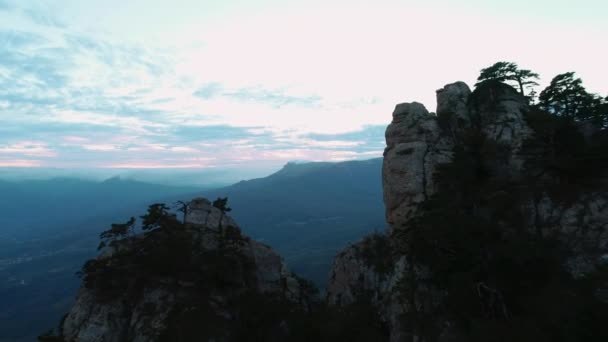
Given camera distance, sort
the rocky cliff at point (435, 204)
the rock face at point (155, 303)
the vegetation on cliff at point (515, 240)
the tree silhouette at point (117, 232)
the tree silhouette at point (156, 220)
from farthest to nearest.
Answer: the tree silhouette at point (156, 220) → the tree silhouette at point (117, 232) → the rock face at point (155, 303) → the rocky cliff at point (435, 204) → the vegetation on cliff at point (515, 240)

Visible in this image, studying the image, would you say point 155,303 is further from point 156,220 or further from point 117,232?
point 117,232

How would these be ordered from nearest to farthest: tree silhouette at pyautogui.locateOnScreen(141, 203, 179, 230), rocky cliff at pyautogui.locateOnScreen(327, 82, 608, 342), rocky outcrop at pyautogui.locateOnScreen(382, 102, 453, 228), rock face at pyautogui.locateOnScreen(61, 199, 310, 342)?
rocky cliff at pyautogui.locateOnScreen(327, 82, 608, 342) → rock face at pyautogui.locateOnScreen(61, 199, 310, 342) → tree silhouette at pyautogui.locateOnScreen(141, 203, 179, 230) → rocky outcrop at pyautogui.locateOnScreen(382, 102, 453, 228)

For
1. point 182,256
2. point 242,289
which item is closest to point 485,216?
point 242,289

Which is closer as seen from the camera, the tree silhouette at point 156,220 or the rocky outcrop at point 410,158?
the tree silhouette at point 156,220

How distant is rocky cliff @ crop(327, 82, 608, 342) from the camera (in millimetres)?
30422

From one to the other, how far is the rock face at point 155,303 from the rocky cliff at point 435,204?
460 inches

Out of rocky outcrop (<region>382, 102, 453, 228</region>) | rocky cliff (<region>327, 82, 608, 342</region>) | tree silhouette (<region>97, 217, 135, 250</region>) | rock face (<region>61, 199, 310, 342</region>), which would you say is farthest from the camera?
rocky outcrop (<region>382, 102, 453, 228</region>)

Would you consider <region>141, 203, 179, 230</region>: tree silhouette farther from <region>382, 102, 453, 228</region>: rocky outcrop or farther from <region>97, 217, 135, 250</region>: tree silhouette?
<region>382, 102, 453, 228</region>: rocky outcrop

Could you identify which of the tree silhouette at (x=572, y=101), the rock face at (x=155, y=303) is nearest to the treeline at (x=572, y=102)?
the tree silhouette at (x=572, y=101)

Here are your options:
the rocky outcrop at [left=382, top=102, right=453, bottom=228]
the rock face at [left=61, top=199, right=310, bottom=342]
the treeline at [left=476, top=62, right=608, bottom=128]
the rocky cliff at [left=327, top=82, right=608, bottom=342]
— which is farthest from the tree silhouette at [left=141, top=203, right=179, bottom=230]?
the treeline at [left=476, top=62, right=608, bottom=128]

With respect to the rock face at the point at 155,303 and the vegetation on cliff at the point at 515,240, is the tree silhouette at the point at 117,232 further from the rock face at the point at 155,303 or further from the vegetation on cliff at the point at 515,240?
the vegetation on cliff at the point at 515,240

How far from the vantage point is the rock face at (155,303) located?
1443 inches

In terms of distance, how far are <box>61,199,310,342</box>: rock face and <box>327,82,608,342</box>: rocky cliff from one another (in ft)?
38.3

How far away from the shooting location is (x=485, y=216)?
3562 cm
